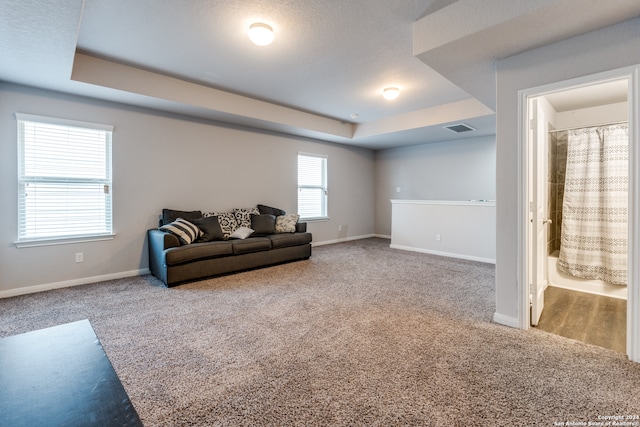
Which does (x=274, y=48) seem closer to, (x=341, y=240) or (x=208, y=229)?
(x=208, y=229)

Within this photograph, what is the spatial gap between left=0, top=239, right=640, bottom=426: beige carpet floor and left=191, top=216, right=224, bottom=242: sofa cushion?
0.84 meters

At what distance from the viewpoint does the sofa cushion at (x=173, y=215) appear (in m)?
4.20

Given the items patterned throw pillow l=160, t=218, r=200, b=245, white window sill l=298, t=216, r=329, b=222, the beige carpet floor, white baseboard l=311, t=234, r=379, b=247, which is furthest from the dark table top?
white baseboard l=311, t=234, r=379, b=247

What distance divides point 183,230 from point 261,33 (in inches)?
102

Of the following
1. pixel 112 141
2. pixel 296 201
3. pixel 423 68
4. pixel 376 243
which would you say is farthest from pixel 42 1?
pixel 376 243

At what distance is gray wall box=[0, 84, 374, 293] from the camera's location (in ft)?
11.0

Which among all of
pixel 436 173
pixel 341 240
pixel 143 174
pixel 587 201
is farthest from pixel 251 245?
pixel 436 173

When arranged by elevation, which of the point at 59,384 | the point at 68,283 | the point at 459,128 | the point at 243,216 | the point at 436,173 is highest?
the point at 459,128

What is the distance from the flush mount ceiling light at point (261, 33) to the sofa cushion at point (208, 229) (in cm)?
258

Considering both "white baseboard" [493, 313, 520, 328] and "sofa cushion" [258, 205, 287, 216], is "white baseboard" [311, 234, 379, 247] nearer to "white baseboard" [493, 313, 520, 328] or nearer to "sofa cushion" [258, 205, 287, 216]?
"sofa cushion" [258, 205, 287, 216]

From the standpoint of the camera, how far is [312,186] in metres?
6.50

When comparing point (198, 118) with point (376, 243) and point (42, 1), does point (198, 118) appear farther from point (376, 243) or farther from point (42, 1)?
point (376, 243)

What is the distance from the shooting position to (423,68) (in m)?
3.52

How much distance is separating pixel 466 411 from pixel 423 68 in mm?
3411
